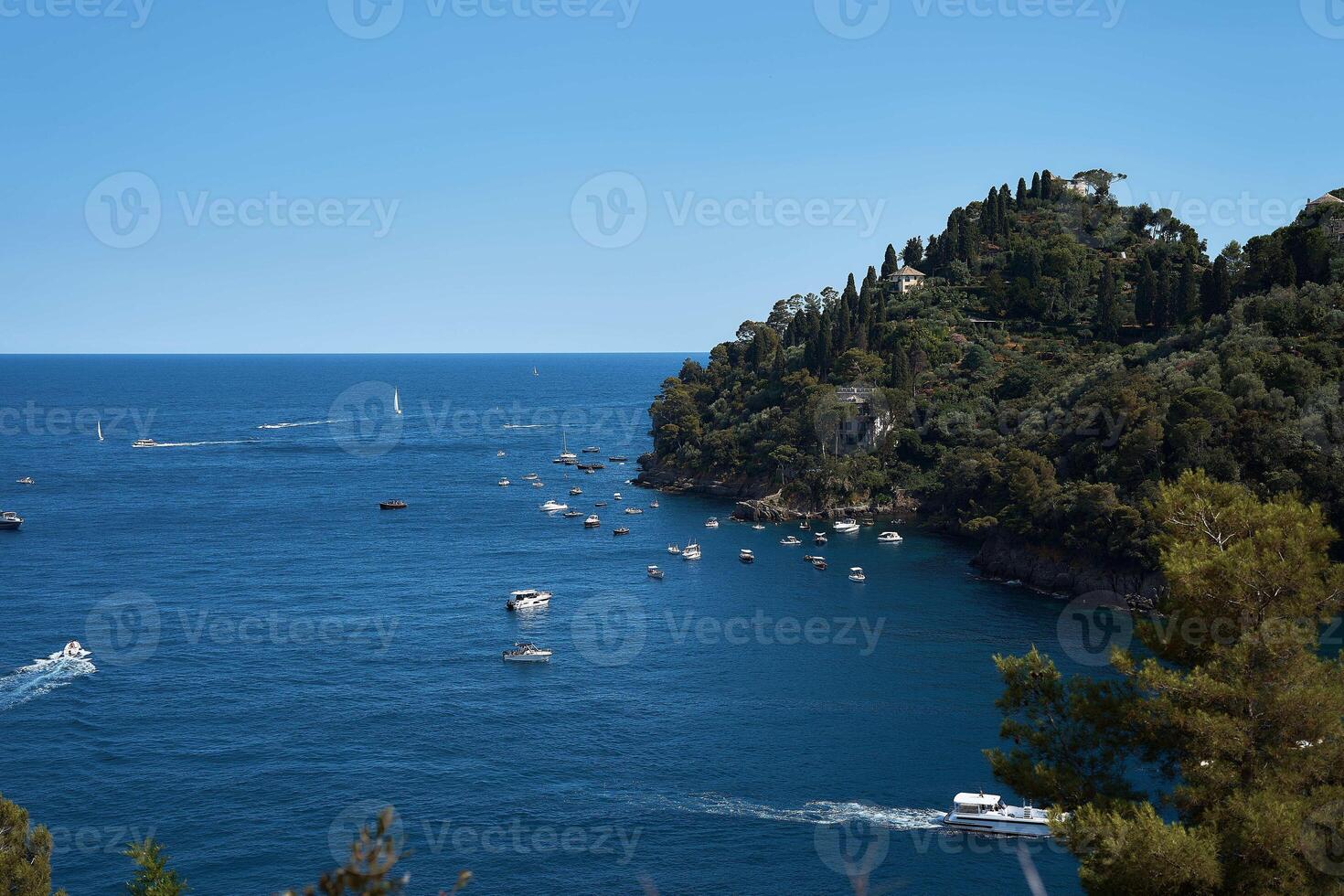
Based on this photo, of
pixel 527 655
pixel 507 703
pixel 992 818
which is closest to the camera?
pixel 992 818

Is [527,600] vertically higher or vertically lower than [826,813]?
higher

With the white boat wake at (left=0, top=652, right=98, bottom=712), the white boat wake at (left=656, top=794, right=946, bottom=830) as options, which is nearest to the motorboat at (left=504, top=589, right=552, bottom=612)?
the white boat wake at (left=0, top=652, right=98, bottom=712)

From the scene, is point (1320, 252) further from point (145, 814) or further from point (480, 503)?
point (145, 814)

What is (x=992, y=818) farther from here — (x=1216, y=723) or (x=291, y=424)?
(x=291, y=424)

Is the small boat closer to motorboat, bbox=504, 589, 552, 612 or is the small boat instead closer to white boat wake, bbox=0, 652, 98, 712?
motorboat, bbox=504, 589, 552, 612

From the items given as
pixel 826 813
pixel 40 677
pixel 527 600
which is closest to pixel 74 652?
pixel 40 677

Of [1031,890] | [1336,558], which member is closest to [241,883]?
[1031,890]
